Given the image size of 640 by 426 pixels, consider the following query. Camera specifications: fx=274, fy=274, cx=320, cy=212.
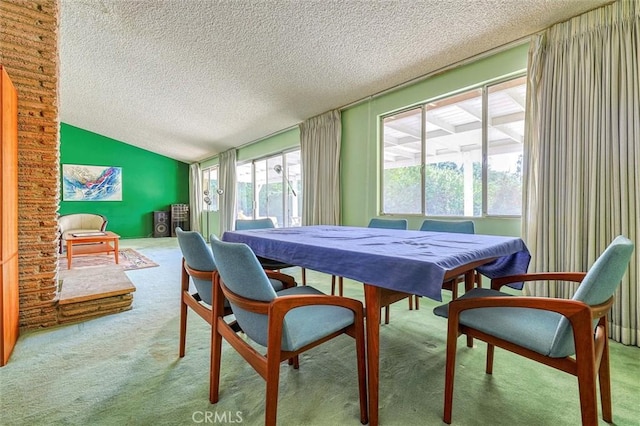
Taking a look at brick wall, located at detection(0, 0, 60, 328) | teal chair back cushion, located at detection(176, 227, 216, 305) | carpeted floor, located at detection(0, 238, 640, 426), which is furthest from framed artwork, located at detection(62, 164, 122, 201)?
teal chair back cushion, located at detection(176, 227, 216, 305)

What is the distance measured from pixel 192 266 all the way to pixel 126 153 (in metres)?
8.60

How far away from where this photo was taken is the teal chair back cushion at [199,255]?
53.4 inches

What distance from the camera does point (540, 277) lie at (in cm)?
139

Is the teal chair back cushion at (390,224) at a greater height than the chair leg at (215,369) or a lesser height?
greater

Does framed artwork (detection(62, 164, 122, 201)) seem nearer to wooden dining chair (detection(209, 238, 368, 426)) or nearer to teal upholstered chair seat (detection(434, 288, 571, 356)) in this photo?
wooden dining chair (detection(209, 238, 368, 426))

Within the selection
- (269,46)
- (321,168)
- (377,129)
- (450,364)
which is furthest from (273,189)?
(450,364)

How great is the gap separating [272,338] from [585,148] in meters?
2.70

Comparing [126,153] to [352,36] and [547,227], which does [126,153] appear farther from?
[547,227]

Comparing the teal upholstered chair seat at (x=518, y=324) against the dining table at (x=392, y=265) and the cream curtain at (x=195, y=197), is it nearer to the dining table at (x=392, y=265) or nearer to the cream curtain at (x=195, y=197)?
the dining table at (x=392, y=265)

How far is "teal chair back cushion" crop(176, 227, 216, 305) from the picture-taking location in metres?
1.36

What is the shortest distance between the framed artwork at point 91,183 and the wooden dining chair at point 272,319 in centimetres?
864

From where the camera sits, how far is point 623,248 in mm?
898

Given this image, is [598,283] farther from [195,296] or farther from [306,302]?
[195,296]

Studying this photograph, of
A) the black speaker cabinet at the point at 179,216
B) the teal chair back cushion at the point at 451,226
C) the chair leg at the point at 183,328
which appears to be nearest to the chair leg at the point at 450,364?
the teal chair back cushion at the point at 451,226
